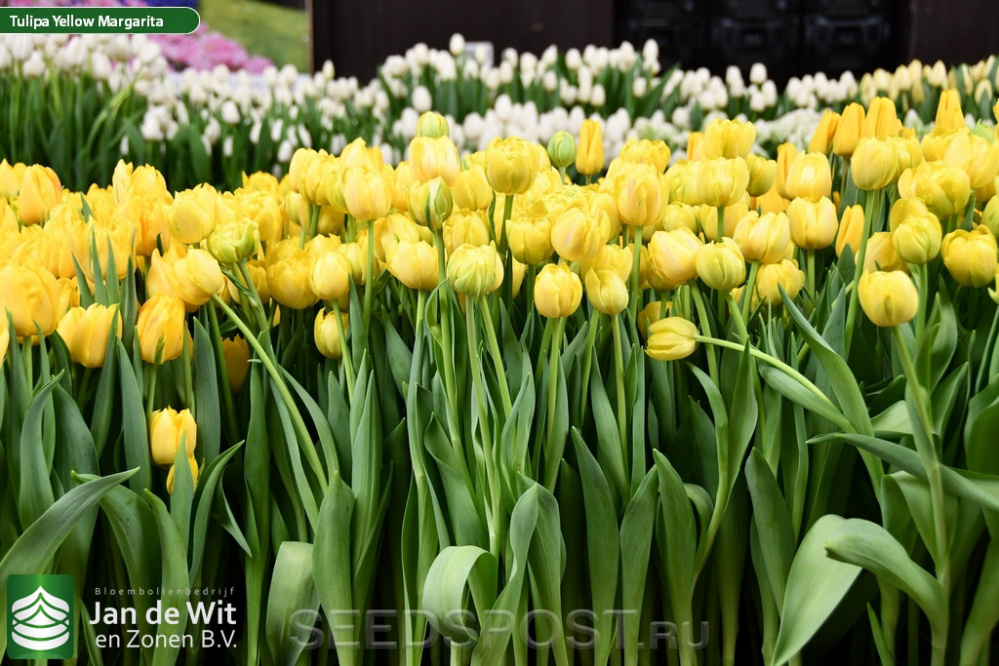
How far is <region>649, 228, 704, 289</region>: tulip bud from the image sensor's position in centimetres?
55

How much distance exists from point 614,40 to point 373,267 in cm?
427

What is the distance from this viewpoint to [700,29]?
463cm

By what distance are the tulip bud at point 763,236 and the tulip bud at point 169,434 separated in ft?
1.19

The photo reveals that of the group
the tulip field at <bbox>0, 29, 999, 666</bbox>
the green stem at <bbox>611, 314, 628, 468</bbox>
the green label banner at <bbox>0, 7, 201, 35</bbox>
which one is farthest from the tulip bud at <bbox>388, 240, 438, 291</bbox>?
the green label banner at <bbox>0, 7, 201, 35</bbox>

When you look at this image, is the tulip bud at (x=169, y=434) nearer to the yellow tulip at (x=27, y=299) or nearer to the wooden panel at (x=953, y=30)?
the yellow tulip at (x=27, y=299)

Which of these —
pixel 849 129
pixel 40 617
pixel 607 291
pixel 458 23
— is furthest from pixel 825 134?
pixel 458 23

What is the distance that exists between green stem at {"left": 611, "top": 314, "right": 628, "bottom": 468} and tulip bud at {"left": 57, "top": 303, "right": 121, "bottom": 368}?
0.99ft

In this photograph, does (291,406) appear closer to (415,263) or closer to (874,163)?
(415,263)

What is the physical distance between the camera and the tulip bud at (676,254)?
1.82 ft

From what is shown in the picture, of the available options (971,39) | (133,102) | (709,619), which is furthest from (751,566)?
(971,39)

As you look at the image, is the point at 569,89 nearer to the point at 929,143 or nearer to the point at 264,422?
the point at 929,143

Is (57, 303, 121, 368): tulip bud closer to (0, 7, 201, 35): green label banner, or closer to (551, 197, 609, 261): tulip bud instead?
(551, 197, 609, 261): tulip bud

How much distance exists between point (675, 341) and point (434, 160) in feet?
0.70

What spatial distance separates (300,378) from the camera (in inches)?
25.2
